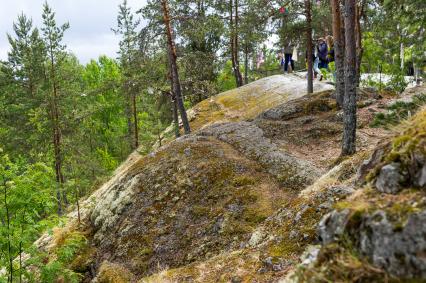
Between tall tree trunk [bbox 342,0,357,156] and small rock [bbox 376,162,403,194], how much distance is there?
652 cm

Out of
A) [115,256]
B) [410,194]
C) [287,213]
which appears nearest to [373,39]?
[287,213]

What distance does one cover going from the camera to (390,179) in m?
3.77

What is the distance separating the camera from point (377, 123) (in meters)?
8.21

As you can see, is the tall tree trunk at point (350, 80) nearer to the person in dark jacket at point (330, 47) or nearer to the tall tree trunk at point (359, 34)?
the tall tree trunk at point (359, 34)

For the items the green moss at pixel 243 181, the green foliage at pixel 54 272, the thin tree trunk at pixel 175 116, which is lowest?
the green foliage at pixel 54 272

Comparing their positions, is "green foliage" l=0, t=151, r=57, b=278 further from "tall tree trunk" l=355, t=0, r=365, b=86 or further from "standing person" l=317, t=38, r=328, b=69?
"standing person" l=317, t=38, r=328, b=69

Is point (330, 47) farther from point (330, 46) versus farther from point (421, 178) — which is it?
point (421, 178)

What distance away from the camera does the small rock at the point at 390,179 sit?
3.71 m

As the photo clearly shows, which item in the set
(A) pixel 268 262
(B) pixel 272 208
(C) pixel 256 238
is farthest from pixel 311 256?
(B) pixel 272 208

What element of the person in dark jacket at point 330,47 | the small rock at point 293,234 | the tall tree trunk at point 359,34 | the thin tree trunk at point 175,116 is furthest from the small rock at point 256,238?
the thin tree trunk at point 175,116

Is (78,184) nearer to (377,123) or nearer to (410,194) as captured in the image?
(377,123)

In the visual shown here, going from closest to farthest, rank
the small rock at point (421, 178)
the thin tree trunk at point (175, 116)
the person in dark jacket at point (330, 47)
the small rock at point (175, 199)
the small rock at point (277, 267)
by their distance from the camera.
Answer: the small rock at point (421, 178) → the small rock at point (277, 267) → the small rock at point (175, 199) → the person in dark jacket at point (330, 47) → the thin tree trunk at point (175, 116)

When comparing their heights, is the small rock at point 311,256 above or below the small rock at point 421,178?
below

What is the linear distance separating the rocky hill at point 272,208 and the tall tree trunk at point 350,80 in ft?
1.99
